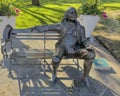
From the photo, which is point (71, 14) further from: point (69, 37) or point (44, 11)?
point (44, 11)

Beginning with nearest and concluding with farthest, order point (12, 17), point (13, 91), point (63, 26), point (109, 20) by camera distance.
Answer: point (13, 91) → point (63, 26) → point (12, 17) → point (109, 20)

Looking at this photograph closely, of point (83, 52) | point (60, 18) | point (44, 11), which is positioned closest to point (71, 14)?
point (83, 52)

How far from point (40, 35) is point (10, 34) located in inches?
35.2

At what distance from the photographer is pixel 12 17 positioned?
990 centimetres

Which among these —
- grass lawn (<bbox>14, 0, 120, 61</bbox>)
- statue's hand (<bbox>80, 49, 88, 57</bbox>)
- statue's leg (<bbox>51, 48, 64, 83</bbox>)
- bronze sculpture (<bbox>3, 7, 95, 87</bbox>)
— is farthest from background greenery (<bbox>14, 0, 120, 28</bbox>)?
statue's hand (<bbox>80, 49, 88, 57</bbox>)

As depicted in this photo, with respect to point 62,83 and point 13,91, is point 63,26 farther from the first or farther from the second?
point 13,91

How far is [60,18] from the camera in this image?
13.4 metres

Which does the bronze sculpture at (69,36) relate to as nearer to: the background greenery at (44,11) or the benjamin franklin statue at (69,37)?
the benjamin franklin statue at (69,37)

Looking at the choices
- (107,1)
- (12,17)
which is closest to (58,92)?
(12,17)

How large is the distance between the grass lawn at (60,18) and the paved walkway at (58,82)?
155 centimetres

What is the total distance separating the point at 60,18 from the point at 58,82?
6.08 meters

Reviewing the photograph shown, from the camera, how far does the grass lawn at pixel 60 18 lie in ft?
36.3

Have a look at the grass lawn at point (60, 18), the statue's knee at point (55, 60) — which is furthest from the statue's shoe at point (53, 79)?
the grass lawn at point (60, 18)

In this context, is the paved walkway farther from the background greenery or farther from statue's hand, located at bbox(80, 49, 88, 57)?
the background greenery
